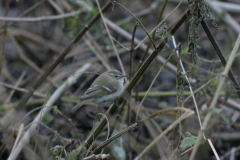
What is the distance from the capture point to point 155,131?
376 centimetres

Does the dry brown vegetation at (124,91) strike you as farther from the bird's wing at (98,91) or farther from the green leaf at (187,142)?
the bird's wing at (98,91)

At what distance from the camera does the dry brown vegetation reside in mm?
2008

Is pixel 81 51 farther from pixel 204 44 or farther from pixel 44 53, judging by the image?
pixel 204 44

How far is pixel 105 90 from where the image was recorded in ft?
12.1

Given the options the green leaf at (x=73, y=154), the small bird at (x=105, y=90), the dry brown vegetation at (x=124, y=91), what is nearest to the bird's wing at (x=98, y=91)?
the small bird at (x=105, y=90)

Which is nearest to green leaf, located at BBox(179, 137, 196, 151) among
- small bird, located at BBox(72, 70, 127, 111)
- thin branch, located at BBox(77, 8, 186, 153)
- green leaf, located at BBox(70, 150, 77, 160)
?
thin branch, located at BBox(77, 8, 186, 153)

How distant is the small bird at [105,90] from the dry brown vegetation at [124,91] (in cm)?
18

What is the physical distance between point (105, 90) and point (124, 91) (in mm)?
1422

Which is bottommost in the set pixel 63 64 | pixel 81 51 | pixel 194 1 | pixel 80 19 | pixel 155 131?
pixel 155 131

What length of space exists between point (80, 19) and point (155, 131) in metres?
2.15

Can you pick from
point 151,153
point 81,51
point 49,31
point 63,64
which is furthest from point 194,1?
point 49,31

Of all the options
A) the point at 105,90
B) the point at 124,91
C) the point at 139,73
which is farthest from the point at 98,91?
the point at 139,73

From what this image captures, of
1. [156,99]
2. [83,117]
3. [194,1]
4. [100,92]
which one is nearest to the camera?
[194,1]

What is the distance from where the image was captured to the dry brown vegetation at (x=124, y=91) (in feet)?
6.59
